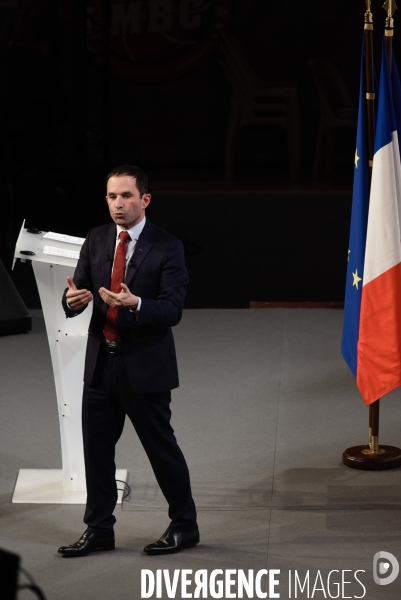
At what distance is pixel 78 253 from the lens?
4.30 meters

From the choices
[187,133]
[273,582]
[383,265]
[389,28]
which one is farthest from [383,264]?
[187,133]

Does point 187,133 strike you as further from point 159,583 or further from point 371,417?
point 159,583

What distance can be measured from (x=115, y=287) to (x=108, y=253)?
A: 0.46 feet

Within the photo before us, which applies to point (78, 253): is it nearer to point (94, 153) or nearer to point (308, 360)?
point (308, 360)

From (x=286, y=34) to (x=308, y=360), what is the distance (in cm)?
537

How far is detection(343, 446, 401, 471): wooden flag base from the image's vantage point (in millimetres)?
4875

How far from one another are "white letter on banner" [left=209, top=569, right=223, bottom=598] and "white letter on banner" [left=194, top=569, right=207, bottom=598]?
0.07 ft

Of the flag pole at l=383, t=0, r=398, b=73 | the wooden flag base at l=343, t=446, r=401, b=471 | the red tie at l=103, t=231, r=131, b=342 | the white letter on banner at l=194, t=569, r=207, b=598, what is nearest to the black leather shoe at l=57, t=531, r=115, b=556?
the white letter on banner at l=194, t=569, r=207, b=598

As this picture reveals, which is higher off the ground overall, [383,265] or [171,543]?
[383,265]

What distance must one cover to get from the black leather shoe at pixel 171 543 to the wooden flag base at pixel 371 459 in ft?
3.96

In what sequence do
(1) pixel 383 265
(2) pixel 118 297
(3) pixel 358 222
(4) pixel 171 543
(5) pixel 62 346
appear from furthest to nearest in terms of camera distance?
(3) pixel 358 222
(1) pixel 383 265
(5) pixel 62 346
(4) pixel 171 543
(2) pixel 118 297

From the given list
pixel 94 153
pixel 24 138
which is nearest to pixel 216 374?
pixel 24 138

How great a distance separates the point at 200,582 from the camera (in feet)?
12.2

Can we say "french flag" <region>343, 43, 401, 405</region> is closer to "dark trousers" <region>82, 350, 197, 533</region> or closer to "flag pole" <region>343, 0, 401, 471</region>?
"flag pole" <region>343, 0, 401, 471</region>
